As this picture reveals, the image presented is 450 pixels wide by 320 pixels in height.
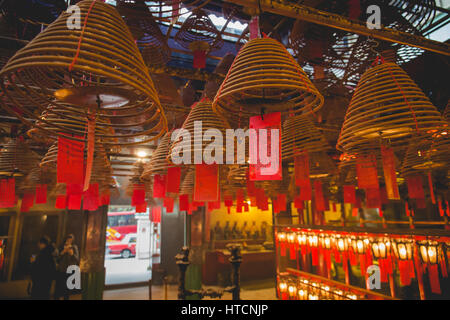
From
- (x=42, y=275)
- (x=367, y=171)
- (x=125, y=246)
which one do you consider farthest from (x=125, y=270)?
(x=367, y=171)

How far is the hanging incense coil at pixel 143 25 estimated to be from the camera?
90.0 inches

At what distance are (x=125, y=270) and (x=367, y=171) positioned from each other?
1317cm

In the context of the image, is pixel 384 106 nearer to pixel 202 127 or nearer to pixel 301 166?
pixel 301 166

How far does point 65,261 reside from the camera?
7.93 meters

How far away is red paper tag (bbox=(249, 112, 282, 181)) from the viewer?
1.21m

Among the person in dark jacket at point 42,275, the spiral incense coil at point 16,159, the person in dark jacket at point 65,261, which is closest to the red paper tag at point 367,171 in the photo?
the spiral incense coil at point 16,159

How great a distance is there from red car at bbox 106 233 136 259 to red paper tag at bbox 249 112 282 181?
15147 mm

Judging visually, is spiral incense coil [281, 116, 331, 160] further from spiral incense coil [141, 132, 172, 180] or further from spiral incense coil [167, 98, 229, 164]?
spiral incense coil [141, 132, 172, 180]

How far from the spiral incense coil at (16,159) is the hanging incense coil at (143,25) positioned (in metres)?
1.60

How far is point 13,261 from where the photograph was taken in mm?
8180

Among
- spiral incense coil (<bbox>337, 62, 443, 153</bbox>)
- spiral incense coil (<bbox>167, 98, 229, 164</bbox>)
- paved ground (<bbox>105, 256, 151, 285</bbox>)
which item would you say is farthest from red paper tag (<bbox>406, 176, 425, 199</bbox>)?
paved ground (<bbox>105, 256, 151, 285</bbox>)

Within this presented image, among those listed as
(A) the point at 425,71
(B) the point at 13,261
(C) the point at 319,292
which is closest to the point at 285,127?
(A) the point at 425,71
